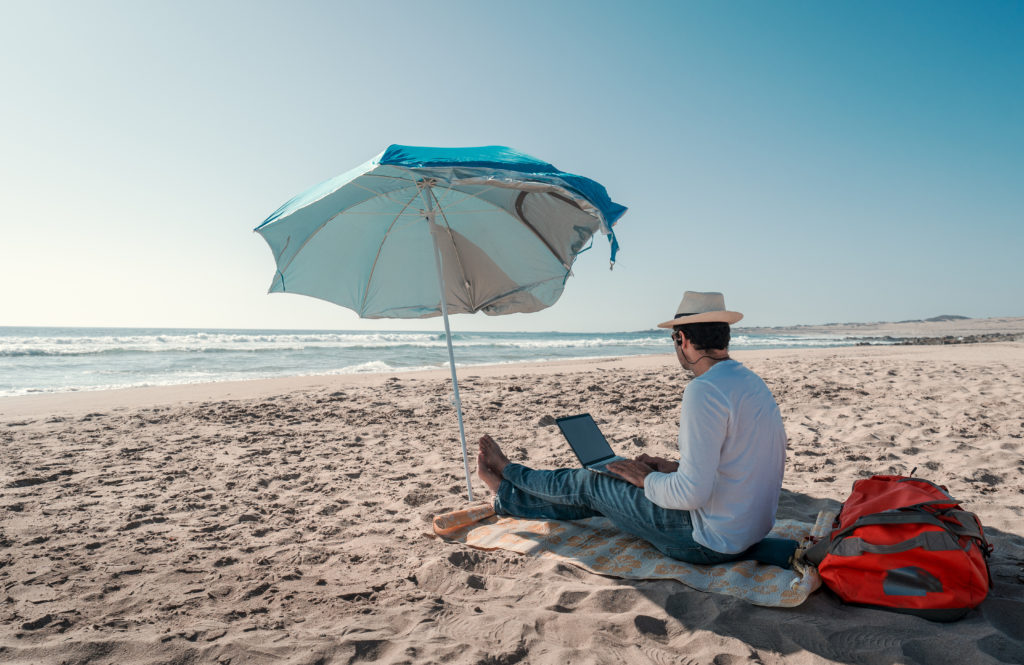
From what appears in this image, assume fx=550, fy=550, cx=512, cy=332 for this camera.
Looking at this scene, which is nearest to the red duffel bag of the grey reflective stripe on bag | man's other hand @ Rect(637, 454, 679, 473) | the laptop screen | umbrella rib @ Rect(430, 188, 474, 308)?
the grey reflective stripe on bag

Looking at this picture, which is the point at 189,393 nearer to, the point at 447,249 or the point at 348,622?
the point at 447,249

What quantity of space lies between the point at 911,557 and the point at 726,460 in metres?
0.81

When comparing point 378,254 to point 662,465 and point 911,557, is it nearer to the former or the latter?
point 662,465

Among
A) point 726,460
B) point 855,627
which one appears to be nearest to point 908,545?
point 855,627

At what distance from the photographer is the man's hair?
2545 mm

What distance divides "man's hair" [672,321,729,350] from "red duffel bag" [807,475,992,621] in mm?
993

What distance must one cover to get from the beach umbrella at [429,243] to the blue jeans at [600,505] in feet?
1.79

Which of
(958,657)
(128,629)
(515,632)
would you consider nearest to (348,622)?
(515,632)

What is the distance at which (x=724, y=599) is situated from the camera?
8.30 ft

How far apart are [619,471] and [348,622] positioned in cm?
146

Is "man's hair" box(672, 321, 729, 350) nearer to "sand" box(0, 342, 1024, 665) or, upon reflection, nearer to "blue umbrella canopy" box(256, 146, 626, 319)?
"blue umbrella canopy" box(256, 146, 626, 319)

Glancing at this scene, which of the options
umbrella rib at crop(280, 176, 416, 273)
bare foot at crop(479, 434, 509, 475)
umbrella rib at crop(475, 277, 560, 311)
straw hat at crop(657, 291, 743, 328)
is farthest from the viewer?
umbrella rib at crop(475, 277, 560, 311)

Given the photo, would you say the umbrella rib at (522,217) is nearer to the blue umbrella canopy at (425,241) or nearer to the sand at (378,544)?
the blue umbrella canopy at (425,241)

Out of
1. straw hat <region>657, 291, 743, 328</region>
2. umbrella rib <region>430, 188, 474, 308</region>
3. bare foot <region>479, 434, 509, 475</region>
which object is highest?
umbrella rib <region>430, 188, 474, 308</region>
